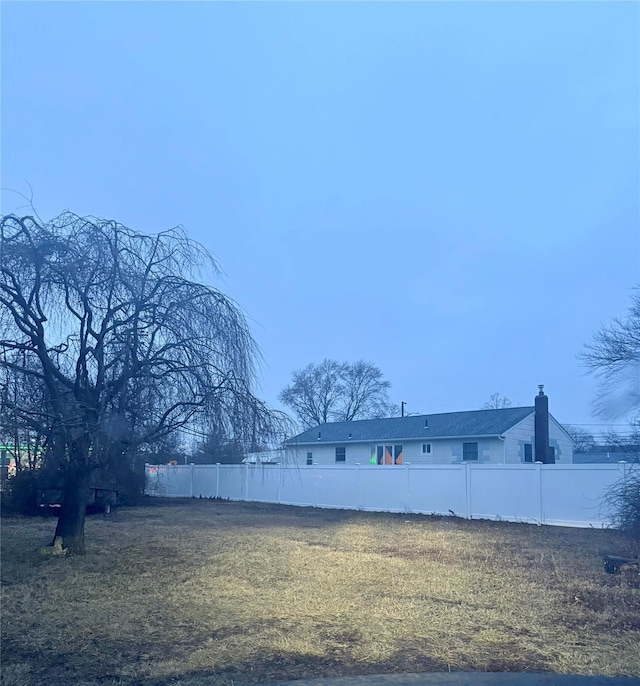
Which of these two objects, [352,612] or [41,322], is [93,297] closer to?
[41,322]

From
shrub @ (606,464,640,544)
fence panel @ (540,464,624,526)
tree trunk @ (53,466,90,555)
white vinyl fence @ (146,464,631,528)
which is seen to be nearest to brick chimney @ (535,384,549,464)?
white vinyl fence @ (146,464,631,528)

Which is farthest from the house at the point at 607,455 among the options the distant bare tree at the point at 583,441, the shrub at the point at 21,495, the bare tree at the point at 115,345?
the shrub at the point at 21,495

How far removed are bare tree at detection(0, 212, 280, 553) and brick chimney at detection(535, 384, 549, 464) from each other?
17338 mm

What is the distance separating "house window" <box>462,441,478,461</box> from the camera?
1088 inches

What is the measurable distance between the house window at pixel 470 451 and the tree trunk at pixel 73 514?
19.9 metres

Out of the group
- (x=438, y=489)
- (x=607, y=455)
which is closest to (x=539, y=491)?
(x=438, y=489)

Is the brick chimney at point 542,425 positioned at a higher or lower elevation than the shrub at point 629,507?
higher

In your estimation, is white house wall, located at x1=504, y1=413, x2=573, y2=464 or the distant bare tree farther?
the distant bare tree

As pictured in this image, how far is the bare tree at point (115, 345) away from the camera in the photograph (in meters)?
8.84

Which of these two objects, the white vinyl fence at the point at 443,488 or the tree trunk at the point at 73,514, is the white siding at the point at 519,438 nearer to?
the white vinyl fence at the point at 443,488

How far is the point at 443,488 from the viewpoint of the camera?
66.7ft

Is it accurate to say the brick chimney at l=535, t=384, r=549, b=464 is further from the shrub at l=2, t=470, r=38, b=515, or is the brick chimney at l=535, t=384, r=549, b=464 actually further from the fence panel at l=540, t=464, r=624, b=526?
the shrub at l=2, t=470, r=38, b=515

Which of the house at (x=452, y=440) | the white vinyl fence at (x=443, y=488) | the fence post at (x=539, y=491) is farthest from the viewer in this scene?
the house at (x=452, y=440)

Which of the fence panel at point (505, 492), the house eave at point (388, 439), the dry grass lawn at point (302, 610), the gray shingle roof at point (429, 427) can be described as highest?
the gray shingle roof at point (429, 427)
